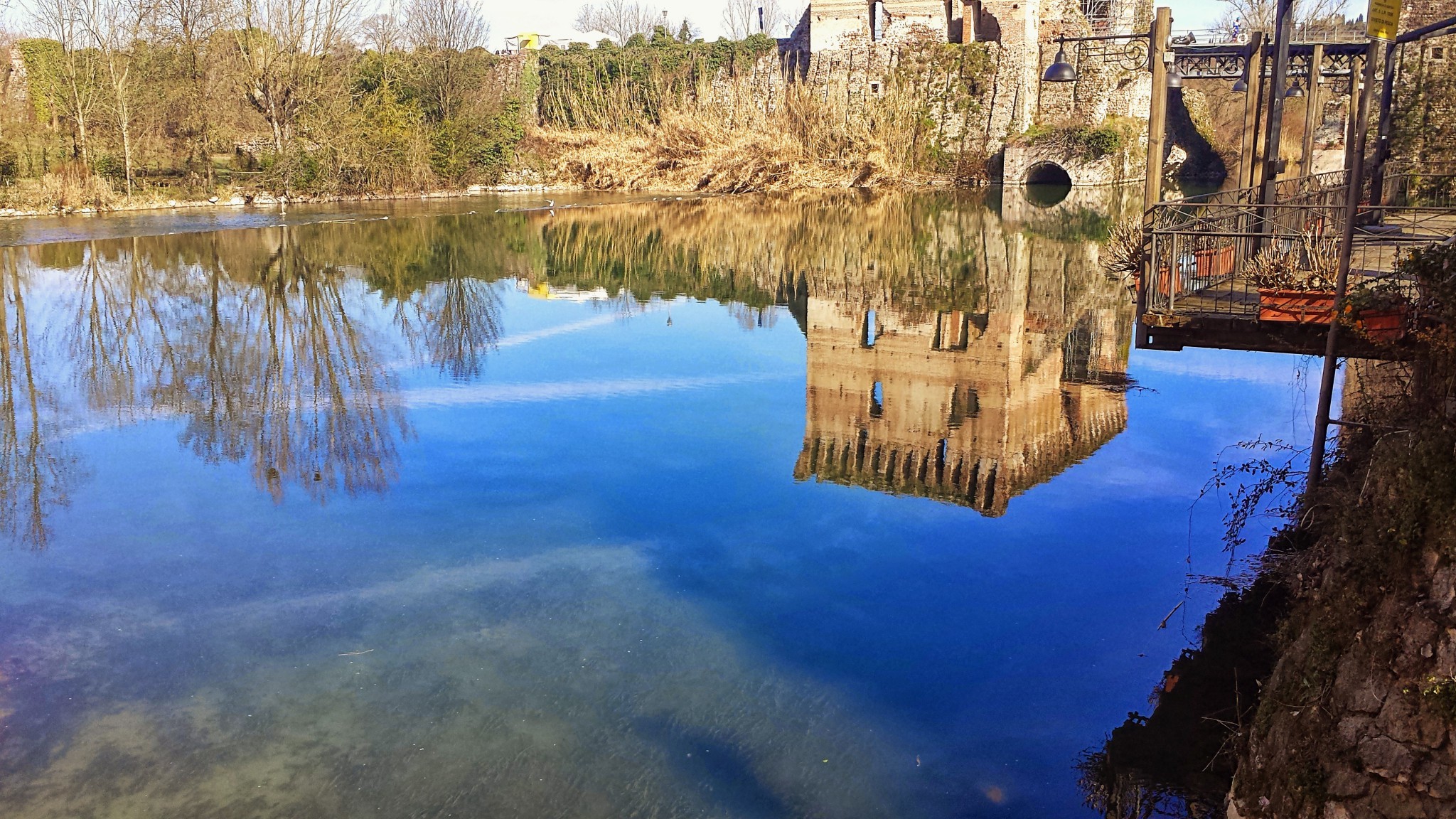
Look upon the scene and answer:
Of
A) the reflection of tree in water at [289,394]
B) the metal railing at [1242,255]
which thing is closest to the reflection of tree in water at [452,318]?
the reflection of tree in water at [289,394]

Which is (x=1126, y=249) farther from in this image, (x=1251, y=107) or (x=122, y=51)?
(x=122, y=51)

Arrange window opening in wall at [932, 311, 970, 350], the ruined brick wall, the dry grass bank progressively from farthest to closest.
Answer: the dry grass bank → the ruined brick wall → window opening in wall at [932, 311, 970, 350]

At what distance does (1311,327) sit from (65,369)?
1317cm

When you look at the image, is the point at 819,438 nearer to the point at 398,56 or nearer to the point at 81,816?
the point at 81,816

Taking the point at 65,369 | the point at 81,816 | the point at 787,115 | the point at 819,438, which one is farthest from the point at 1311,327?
the point at 787,115

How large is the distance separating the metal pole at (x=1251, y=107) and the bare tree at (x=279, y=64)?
26780mm

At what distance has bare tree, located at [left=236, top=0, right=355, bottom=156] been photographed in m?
33.8

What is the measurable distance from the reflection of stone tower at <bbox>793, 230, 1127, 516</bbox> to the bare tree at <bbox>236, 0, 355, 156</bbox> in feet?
74.4

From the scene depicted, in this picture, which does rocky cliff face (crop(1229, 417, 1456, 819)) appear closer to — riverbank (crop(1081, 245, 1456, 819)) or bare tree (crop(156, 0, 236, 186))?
riverbank (crop(1081, 245, 1456, 819))

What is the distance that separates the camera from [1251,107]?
16969mm

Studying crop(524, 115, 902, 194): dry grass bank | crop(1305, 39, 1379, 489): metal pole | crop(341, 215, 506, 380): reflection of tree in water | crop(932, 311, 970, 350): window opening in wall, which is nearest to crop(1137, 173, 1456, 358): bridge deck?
crop(1305, 39, 1379, 489): metal pole

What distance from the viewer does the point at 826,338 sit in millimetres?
15555

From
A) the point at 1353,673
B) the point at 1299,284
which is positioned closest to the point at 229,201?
the point at 1299,284

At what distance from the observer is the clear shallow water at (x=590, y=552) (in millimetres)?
5652
